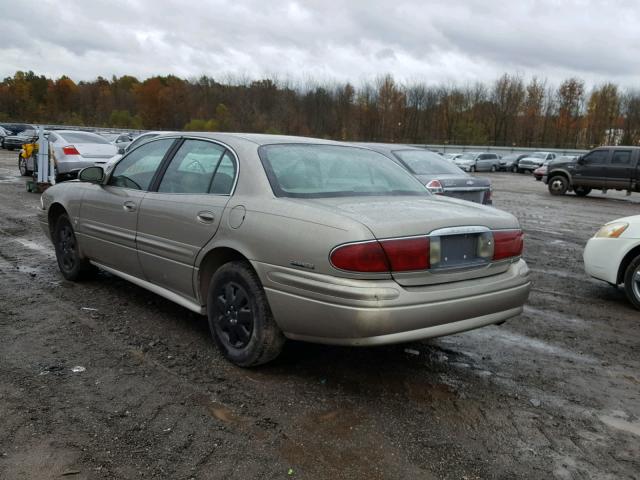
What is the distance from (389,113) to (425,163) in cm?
8234

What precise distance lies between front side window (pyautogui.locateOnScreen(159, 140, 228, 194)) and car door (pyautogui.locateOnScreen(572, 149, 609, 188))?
19823 millimetres

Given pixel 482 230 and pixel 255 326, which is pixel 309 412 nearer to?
pixel 255 326

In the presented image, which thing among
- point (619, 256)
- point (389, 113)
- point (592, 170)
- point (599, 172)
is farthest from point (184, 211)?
point (389, 113)

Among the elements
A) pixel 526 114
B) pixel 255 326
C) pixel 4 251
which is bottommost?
pixel 4 251

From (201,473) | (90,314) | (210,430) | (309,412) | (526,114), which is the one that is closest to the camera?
(201,473)

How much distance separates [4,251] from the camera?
7.38 meters

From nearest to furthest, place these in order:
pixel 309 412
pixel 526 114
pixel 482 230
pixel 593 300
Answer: pixel 309 412 → pixel 482 230 → pixel 593 300 → pixel 526 114

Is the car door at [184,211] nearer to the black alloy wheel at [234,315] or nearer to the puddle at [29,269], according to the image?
the black alloy wheel at [234,315]

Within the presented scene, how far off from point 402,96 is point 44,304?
89232 mm

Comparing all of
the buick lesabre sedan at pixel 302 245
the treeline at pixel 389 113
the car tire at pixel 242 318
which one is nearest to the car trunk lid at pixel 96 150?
the buick lesabre sedan at pixel 302 245

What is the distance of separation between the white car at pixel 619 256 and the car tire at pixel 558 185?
17558mm

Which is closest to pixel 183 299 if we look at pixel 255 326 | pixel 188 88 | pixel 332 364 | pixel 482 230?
pixel 255 326

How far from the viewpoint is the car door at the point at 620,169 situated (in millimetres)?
20047

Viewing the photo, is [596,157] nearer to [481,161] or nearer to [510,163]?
[481,161]
